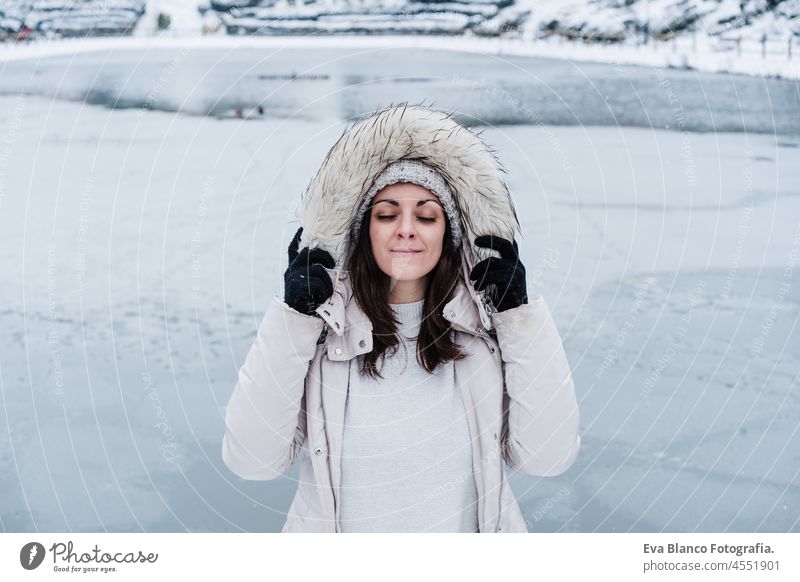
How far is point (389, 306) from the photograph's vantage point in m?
1.21

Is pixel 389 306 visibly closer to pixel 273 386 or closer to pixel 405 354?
pixel 405 354

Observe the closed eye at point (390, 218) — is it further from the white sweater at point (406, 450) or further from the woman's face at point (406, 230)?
the white sweater at point (406, 450)

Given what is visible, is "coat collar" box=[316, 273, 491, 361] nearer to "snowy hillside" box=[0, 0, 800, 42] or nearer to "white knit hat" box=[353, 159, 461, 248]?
"white knit hat" box=[353, 159, 461, 248]

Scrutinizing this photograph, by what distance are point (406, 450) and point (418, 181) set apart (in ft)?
1.32

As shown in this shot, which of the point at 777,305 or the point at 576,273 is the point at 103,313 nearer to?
the point at 576,273

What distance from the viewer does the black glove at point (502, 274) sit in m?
1.16

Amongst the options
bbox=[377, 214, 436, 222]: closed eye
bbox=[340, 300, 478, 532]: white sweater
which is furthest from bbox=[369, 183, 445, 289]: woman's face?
bbox=[340, 300, 478, 532]: white sweater

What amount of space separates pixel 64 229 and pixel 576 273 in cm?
132

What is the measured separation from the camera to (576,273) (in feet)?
7.02

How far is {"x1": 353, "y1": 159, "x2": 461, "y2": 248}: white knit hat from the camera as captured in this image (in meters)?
1.17

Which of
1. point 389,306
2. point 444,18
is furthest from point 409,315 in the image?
point 444,18

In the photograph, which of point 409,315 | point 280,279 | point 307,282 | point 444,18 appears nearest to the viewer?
point 307,282

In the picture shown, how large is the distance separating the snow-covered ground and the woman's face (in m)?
0.74
